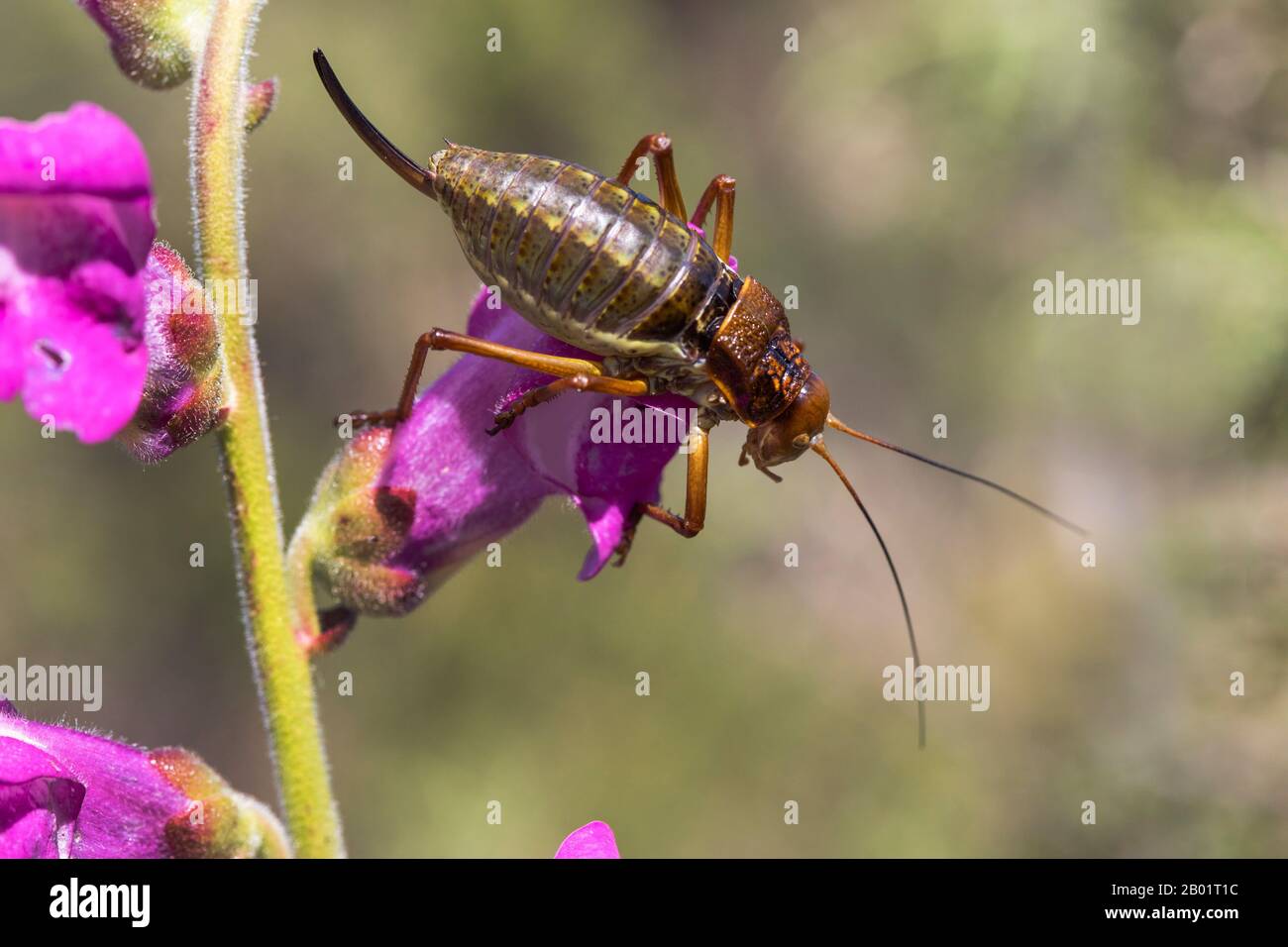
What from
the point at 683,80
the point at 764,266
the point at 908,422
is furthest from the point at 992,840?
the point at 683,80

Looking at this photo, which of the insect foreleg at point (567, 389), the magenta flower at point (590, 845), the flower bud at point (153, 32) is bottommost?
the magenta flower at point (590, 845)

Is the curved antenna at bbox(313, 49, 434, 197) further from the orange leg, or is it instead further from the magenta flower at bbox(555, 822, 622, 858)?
the magenta flower at bbox(555, 822, 622, 858)

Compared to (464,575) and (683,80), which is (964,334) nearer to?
(683,80)
